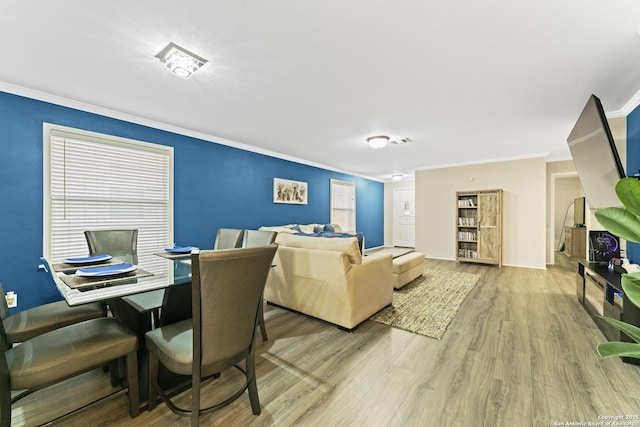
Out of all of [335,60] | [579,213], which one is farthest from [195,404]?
[579,213]

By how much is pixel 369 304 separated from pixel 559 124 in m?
3.60

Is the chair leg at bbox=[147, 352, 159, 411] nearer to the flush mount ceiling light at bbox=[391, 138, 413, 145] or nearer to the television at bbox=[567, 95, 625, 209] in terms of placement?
the television at bbox=[567, 95, 625, 209]

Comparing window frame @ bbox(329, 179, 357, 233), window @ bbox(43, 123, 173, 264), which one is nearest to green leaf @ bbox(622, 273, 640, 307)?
window @ bbox(43, 123, 173, 264)

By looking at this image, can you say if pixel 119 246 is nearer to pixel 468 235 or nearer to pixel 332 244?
pixel 332 244

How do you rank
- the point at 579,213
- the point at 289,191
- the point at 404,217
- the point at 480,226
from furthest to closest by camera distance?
the point at 404,217 < the point at 579,213 < the point at 480,226 < the point at 289,191

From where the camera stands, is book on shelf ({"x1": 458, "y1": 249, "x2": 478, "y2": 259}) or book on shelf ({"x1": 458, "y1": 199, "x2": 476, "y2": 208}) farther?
book on shelf ({"x1": 458, "y1": 199, "x2": 476, "y2": 208})

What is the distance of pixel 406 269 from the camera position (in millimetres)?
4004

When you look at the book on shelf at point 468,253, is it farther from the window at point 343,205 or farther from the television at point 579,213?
the television at point 579,213

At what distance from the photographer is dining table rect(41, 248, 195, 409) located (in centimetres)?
133

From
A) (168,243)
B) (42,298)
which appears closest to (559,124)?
(168,243)

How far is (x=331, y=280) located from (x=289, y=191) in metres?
3.21

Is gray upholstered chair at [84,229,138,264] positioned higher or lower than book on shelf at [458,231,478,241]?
higher

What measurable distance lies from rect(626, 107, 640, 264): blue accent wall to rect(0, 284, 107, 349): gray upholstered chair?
17.0 feet

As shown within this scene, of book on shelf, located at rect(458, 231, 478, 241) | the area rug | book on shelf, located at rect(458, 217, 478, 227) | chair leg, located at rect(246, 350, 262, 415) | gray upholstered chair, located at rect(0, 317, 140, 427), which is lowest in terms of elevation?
the area rug
